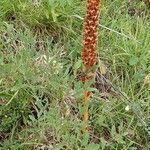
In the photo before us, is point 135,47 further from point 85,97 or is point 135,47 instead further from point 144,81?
point 85,97

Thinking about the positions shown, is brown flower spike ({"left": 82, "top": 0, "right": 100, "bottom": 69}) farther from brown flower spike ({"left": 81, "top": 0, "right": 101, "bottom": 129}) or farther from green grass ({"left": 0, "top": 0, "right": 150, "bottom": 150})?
green grass ({"left": 0, "top": 0, "right": 150, "bottom": 150})

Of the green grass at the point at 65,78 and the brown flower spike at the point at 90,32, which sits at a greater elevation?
the brown flower spike at the point at 90,32

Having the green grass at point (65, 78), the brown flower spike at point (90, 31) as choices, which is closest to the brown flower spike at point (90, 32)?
the brown flower spike at point (90, 31)

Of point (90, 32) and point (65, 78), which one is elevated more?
point (90, 32)

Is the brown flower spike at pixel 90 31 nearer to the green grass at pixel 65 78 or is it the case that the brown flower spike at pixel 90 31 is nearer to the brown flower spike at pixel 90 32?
the brown flower spike at pixel 90 32

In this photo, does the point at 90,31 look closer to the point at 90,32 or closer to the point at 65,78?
the point at 90,32

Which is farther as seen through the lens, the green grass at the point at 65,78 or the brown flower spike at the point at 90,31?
the green grass at the point at 65,78

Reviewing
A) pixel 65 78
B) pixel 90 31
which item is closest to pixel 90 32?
pixel 90 31

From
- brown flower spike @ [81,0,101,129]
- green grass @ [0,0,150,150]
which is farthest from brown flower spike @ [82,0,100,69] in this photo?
green grass @ [0,0,150,150]
